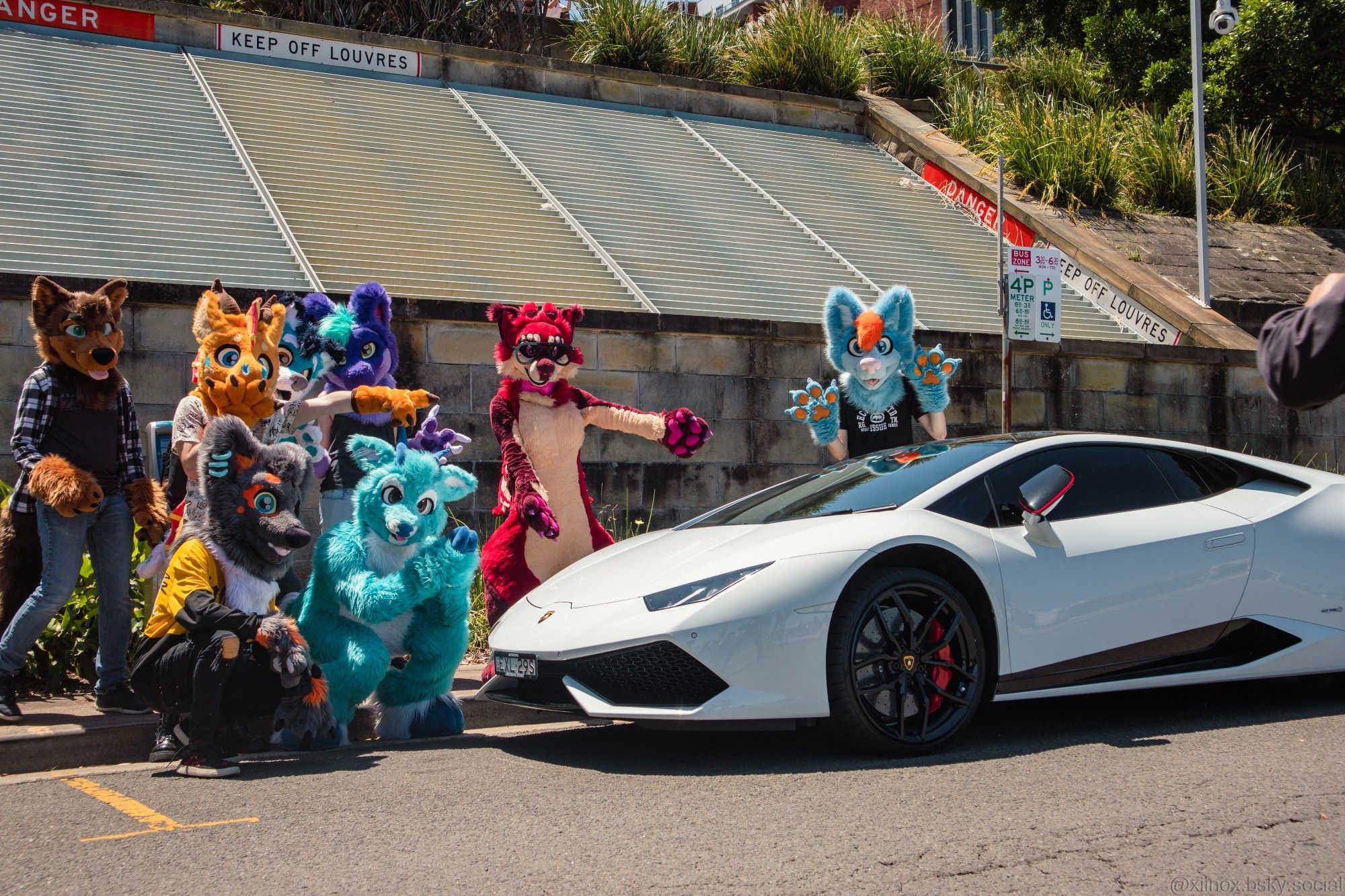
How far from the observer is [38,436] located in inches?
217

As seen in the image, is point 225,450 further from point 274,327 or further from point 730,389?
point 730,389

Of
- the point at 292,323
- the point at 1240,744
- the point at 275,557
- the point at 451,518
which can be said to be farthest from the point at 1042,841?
the point at 451,518

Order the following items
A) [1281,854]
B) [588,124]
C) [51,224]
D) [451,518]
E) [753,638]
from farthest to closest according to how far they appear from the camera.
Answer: [588,124] < [51,224] < [451,518] < [753,638] < [1281,854]

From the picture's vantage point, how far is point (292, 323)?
660 cm

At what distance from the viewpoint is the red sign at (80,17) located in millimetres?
13641

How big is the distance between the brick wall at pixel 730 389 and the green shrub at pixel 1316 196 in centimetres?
504

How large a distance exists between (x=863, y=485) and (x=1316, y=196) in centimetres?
1423

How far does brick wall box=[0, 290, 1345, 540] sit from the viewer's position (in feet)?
26.1

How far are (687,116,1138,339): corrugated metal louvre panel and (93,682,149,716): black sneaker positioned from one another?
8143 mm

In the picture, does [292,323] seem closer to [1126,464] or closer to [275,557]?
[275,557]

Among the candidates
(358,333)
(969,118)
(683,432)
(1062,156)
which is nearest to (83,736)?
(358,333)

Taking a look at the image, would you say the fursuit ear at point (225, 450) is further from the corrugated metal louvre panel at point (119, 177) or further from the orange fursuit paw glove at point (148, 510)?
the corrugated metal louvre panel at point (119, 177)

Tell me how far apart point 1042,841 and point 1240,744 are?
5.60ft

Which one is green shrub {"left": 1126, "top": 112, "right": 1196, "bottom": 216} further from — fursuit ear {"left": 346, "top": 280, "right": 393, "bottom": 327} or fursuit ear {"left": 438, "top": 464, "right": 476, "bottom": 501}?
fursuit ear {"left": 438, "top": 464, "right": 476, "bottom": 501}
